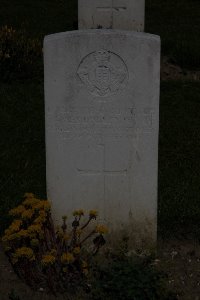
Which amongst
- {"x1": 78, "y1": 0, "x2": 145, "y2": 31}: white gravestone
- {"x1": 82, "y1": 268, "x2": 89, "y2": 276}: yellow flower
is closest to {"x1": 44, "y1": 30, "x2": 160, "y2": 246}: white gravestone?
{"x1": 78, "y1": 0, "x2": 145, "y2": 31}: white gravestone

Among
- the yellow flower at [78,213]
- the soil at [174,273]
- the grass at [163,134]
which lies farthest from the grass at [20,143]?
the yellow flower at [78,213]

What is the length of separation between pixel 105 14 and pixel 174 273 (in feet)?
6.24

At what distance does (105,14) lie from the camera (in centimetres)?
450

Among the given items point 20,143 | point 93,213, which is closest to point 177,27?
point 20,143

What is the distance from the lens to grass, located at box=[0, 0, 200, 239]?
228 inches

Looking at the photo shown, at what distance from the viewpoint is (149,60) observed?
4414 millimetres

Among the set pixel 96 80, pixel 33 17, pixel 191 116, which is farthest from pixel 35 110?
pixel 33 17

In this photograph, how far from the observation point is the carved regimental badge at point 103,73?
444 centimetres

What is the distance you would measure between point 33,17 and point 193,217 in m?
9.93

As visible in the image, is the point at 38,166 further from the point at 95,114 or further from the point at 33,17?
the point at 33,17

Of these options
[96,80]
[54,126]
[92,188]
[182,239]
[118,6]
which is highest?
[118,6]

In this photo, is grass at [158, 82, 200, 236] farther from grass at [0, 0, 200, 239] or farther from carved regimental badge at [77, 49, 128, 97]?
carved regimental badge at [77, 49, 128, 97]

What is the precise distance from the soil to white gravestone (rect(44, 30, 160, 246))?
293 mm

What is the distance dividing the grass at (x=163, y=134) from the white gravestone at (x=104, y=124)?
0.76 m
